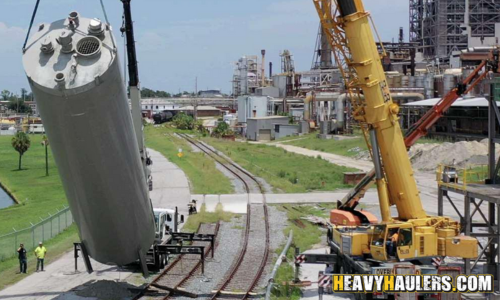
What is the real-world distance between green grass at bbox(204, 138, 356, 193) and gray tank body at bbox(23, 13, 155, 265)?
34.2 metres

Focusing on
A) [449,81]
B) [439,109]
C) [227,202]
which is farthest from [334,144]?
[439,109]

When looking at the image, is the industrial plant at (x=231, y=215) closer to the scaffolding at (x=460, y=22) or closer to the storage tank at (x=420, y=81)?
the storage tank at (x=420, y=81)

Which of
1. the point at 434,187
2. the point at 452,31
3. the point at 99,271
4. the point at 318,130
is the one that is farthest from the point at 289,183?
the point at 452,31

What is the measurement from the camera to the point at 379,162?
21.6 m

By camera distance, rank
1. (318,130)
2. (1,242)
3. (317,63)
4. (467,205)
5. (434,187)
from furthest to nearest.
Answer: (317,63)
(318,130)
(434,187)
(1,242)
(467,205)

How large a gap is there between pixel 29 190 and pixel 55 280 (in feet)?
126

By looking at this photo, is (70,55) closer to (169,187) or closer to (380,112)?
(380,112)

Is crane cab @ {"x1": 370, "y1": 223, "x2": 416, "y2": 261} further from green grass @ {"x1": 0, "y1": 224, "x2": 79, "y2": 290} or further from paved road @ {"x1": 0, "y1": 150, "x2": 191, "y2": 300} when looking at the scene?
green grass @ {"x1": 0, "y1": 224, "x2": 79, "y2": 290}

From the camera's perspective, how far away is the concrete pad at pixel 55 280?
22203mm

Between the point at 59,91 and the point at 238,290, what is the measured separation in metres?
10.9

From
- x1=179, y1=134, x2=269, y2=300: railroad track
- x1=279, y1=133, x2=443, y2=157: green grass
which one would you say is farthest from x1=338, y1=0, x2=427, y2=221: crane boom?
x1=279, y1=133, x2=443, y2=157: green grass

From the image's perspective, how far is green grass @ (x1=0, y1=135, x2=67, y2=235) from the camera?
45234 millimetres

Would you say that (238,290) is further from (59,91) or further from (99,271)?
(59,91)

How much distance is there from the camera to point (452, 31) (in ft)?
390
